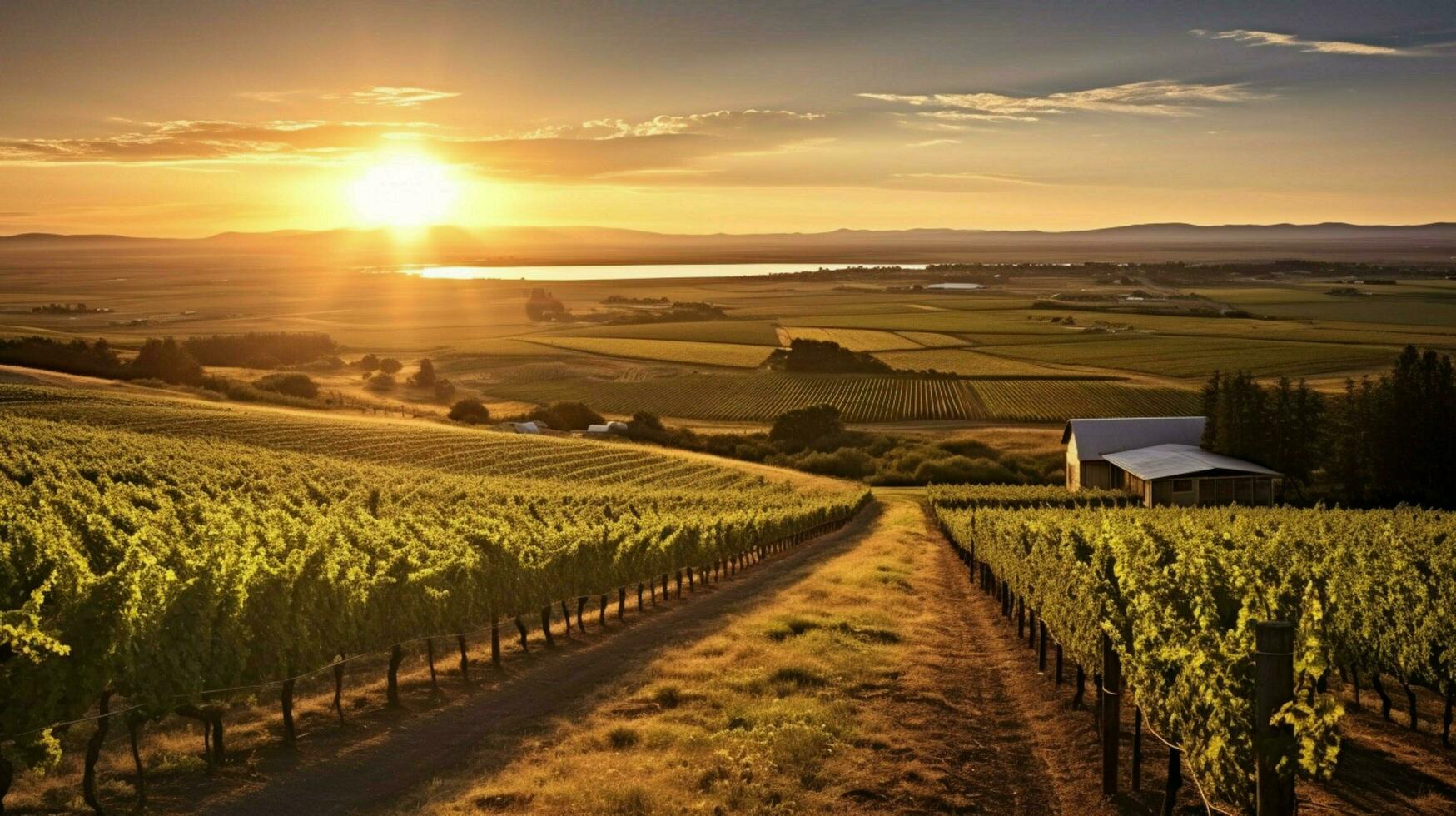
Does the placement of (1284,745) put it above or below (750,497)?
above

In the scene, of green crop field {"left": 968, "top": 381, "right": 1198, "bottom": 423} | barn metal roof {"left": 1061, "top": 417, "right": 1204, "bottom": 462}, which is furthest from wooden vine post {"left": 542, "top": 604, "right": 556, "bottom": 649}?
green crop field {"left": 968, "top": 381, "right": 1198, "bottom": 423}

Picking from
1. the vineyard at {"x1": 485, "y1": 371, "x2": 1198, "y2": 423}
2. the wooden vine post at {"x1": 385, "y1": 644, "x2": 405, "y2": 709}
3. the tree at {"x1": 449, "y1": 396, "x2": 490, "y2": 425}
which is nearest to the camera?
the wooden vine post at {"x1": 385, "y1": 644, "x2": 405, "y2": 709}

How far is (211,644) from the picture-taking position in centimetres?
1862

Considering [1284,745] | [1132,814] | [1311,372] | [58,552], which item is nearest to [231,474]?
[58,552]

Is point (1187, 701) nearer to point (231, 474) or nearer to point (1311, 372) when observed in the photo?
point (231, 474)

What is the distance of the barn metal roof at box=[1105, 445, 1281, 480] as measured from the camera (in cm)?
7331

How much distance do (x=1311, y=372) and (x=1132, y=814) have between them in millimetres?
136624

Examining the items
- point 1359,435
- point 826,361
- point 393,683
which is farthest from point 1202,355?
point 393,683

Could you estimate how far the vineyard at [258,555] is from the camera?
1628cm

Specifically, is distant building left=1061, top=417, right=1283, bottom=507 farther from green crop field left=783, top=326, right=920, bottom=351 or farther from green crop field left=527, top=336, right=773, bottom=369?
green crop field left=783, top=326, right=920, bottom=351

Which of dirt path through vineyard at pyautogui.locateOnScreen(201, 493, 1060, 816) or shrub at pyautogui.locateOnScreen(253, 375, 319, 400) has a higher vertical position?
dirt path through vineyard at pyautogui.locateOnScreen(201, 493, 1060, 816)

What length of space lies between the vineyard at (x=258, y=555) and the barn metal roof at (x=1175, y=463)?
74.4ft

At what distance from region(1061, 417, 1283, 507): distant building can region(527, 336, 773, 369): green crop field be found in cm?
8317

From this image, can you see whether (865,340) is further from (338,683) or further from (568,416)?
(338,683)
